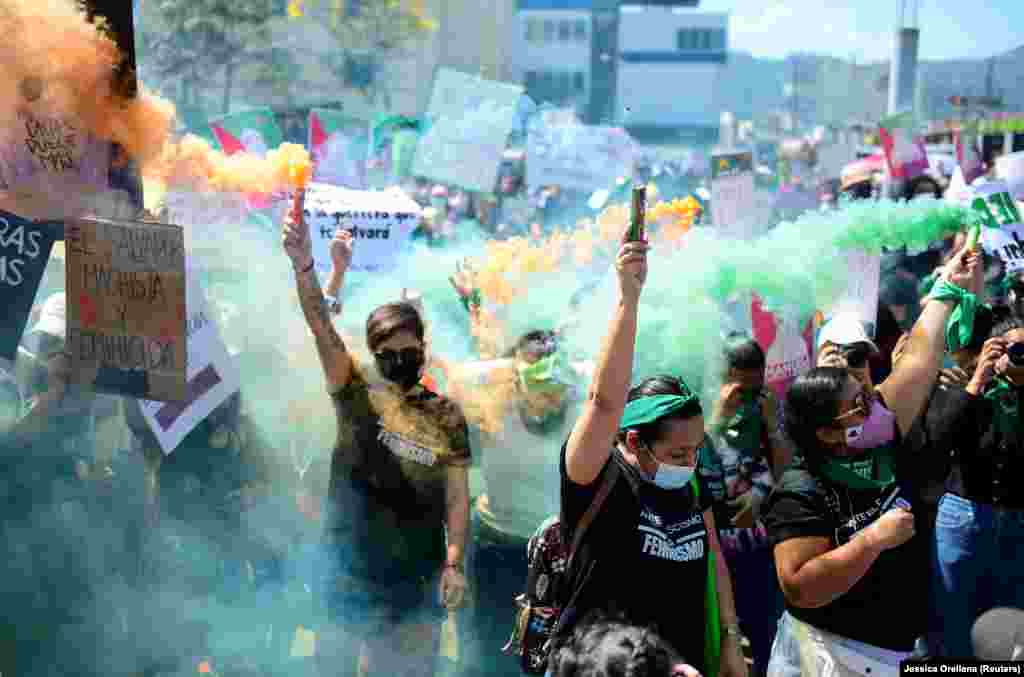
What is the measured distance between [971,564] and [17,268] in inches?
139

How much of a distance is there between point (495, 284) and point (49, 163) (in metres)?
2.93

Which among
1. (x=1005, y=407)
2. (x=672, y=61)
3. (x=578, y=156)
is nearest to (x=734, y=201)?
(x=1005, y=407)

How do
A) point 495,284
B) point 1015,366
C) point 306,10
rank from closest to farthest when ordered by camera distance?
point 1015,366
point 495,284
point 306,10

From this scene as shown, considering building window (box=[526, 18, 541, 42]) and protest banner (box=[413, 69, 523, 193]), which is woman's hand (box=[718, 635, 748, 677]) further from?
building window (box=[526, 18, 541, 42])

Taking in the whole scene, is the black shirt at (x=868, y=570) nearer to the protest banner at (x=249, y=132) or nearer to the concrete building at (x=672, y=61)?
the protest banner at (x=249, y=132)

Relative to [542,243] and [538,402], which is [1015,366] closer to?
[538,402]

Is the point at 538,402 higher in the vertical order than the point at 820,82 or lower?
lower

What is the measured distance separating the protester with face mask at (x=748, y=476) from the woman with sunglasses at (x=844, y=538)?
1.03 m

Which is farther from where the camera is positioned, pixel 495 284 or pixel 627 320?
pixel 495 284

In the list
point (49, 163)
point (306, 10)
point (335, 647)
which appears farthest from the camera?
point (306, 10)

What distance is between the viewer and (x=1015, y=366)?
421 cm

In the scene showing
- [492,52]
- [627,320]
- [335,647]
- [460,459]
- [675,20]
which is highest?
[675,20]

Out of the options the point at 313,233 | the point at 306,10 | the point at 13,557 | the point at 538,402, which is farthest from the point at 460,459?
the point at 306,10

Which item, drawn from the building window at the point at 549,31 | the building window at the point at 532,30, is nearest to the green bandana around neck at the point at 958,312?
the building window at the point at 532,30
